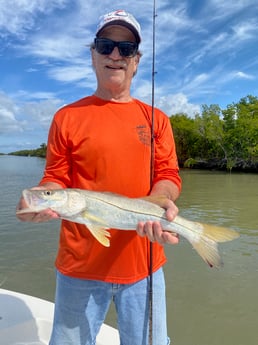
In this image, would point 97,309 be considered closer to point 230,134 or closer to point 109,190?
point 109,190

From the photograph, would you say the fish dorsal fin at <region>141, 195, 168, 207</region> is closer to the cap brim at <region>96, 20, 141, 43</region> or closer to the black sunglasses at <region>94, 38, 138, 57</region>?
the black sunglasses at <region>94, 38, 138, 57</region>

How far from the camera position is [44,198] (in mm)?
2242

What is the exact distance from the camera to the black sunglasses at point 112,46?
2521mm

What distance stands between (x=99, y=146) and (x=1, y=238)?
33.4ft

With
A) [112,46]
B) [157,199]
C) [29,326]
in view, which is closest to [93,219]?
[157,199]

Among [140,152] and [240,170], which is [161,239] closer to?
[140,152]

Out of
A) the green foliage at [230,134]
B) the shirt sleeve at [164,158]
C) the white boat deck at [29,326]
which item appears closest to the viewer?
the shirt sleeve at [164,158]

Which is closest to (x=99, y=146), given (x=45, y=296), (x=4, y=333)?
(x=4, y=333)

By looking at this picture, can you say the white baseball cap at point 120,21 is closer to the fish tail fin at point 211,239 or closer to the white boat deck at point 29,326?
the fish tail fin at point 211,239

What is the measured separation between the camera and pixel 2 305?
391 cm

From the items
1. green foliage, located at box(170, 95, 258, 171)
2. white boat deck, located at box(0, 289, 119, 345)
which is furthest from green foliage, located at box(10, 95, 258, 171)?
white boat deck, located at box(0, 289, 119, 345)

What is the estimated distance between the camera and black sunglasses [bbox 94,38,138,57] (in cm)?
252

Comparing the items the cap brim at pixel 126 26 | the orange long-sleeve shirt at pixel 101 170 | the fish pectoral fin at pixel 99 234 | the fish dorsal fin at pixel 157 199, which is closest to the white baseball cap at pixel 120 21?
the cap brim at pixel 126 26

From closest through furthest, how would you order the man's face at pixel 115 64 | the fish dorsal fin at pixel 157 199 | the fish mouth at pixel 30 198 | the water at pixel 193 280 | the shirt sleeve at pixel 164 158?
the fish mouth at pixel 30 198
the fish dorsal fin at pixel 157 199
the man's face at pixel 115 64
the shirt sleeve at pixel 164 158
the water at pixel 193 280
